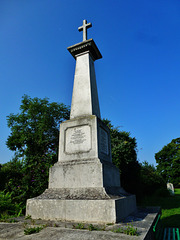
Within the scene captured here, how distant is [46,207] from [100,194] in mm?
1192

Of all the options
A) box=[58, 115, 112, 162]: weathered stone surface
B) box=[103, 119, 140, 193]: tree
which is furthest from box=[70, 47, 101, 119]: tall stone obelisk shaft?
box=[103, 119, 140, 193]: tree

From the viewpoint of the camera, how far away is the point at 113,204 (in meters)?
2.89

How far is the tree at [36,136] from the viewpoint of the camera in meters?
9.53

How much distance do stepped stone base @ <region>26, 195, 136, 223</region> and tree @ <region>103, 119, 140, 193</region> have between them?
27.1ft

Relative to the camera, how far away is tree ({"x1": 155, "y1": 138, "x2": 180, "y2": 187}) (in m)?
37.4

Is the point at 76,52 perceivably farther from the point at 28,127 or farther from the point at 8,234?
the point at 28,127

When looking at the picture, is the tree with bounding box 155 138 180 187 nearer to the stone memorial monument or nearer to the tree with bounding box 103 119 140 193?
the tree with bounding box 103 119 140 193

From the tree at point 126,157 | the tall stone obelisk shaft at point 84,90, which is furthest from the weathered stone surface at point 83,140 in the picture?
the tree at point 126,157

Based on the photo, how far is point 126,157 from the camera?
11648 mm

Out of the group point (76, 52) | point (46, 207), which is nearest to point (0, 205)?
point (46, 207)

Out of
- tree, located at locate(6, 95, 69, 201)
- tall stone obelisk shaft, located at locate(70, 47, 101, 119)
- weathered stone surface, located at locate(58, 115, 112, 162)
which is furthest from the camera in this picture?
tree, located at locate(6, 95, 69, 201)

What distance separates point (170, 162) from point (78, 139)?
4174cm

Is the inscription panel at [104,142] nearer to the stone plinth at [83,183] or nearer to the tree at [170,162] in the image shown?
the stone plinth at [83,183]

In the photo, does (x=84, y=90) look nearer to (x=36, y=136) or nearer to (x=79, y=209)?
(x=79, y=209)
